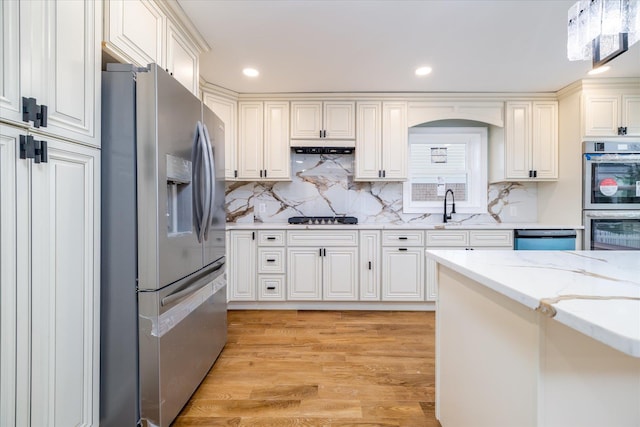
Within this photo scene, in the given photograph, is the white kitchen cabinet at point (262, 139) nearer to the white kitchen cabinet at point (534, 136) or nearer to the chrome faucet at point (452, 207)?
the chrome faucet at point (452, 207)

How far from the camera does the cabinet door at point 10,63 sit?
0.85 meters

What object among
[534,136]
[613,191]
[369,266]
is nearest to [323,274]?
[369,266]

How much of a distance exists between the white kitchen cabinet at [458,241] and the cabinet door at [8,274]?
2993 mm

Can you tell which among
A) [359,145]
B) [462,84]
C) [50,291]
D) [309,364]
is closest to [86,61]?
[50,291]

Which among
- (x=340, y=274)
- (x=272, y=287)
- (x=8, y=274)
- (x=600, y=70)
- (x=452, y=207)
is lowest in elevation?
(x=272, y=287)

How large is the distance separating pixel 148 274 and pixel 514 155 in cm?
372

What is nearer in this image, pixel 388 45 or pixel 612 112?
pixel 388 45

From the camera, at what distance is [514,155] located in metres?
3.19

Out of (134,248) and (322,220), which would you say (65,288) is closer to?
(134,248)

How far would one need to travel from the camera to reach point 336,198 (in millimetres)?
3498

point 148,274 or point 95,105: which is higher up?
point 95,105

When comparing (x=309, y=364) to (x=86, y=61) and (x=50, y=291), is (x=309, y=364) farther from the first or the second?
(x=86, y=61)

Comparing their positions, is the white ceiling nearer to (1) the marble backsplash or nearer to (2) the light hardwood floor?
(1) the marble backsplash

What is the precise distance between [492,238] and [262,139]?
277 cm
